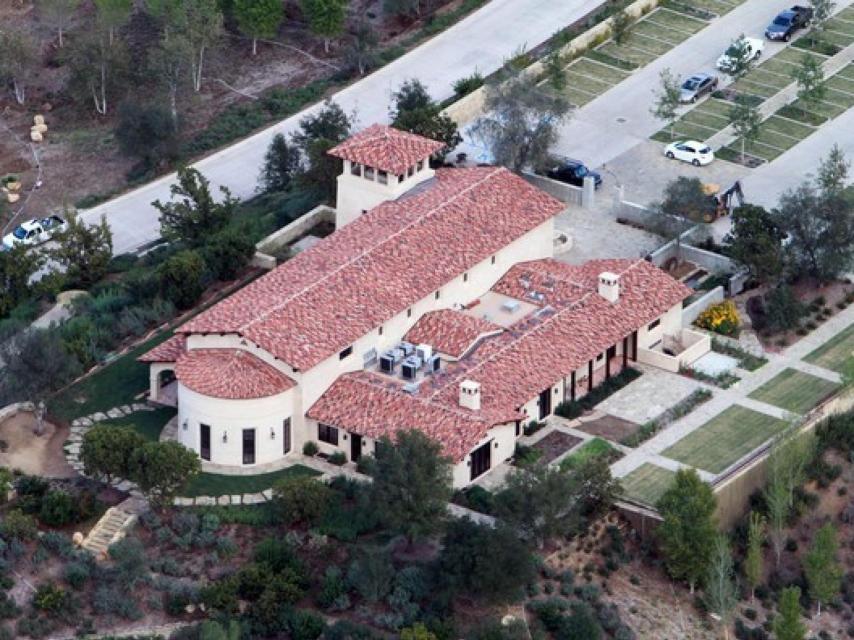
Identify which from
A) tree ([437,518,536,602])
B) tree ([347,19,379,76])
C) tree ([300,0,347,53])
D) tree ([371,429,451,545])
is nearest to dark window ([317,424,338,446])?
tree ([371,429,451,545])

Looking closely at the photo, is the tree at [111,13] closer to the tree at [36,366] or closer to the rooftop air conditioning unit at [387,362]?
the tree at [36,366]

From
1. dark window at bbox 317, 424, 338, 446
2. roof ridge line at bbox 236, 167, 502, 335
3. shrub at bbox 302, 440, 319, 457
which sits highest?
roof ridge line at bbox 236, 167, 502, 335

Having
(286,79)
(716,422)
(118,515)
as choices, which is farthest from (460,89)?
(118,515)

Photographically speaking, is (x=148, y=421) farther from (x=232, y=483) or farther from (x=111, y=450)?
(x=111, y=450)

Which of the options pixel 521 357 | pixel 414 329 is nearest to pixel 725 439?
pixel 521 357

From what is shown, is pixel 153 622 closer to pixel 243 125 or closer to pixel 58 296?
pixel 58 296

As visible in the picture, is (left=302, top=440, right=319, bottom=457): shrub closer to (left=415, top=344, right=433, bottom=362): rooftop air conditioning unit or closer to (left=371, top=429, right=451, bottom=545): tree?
(left=415, top=344, right=433, bottom=362): rooftop air conditioning unit
